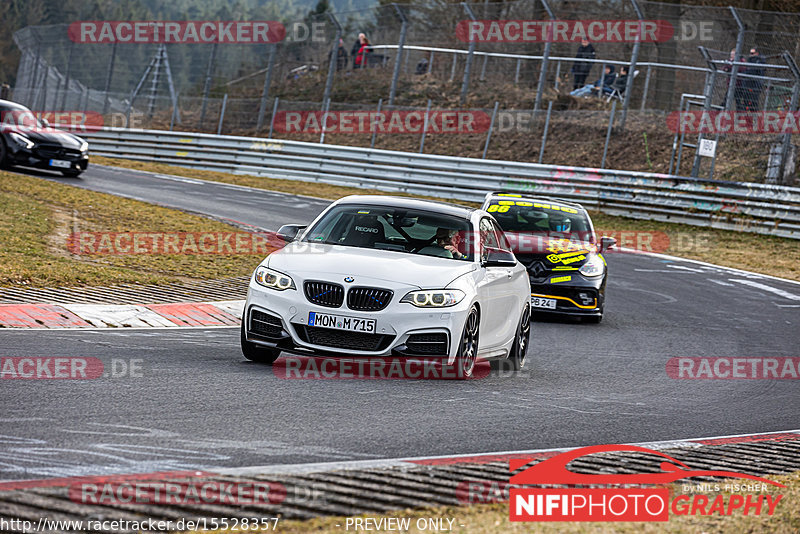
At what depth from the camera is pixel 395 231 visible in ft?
30.7

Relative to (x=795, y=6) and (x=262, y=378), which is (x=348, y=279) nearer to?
(x=262, y=378)

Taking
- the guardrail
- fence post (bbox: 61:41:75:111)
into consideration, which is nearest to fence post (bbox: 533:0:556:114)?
the guardrail

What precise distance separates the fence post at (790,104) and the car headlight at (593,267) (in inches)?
552

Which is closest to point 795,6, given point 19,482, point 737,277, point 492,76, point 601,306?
point 492,76

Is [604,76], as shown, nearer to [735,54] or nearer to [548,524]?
[735,54]

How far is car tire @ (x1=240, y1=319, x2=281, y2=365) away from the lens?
8.58m

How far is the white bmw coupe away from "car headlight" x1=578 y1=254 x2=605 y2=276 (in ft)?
13.7

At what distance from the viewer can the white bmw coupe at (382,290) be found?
815 cm

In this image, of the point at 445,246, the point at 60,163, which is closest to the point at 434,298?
the point at 445,246

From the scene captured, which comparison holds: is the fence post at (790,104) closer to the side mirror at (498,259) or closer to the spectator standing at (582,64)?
the spectator standing at (582,64)

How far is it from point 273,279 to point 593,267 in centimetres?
633

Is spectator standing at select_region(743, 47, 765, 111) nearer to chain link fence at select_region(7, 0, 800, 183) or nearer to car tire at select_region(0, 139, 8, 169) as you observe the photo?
chain link fence at select_region(7, 0, 800, 183)

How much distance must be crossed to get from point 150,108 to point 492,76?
40.8 ft

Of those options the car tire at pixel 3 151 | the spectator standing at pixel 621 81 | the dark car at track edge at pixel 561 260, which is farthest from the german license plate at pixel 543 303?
the spectator standing at pixel 621 81
